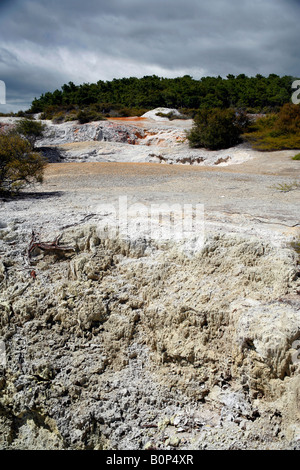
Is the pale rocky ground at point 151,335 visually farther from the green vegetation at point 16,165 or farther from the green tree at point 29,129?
the green tree at point 29,129

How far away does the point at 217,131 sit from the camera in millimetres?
20641

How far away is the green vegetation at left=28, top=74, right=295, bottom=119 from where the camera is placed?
40000 millimetres

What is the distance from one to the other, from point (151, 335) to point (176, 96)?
44.6 meters

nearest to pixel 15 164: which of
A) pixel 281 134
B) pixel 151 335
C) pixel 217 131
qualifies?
pixel 151 335

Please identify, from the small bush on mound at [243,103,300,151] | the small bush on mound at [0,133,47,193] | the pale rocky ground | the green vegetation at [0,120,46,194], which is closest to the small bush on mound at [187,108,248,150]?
the small bush on mound at [243,103,300,151]

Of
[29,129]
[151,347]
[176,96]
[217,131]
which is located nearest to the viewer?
[151,347]

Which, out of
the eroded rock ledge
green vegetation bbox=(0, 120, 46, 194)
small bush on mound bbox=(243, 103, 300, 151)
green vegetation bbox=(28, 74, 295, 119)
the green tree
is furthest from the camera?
green vegetation bbox=(28, 74, 295, 119)

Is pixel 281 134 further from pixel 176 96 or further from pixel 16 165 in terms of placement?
pixel 176 96

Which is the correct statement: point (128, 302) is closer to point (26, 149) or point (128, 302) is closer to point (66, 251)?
point (66, 251)

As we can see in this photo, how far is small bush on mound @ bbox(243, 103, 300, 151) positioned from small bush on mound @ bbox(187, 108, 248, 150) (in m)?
0.96

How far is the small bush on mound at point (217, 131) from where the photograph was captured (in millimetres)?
20609

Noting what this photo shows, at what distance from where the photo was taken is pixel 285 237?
5.19 m

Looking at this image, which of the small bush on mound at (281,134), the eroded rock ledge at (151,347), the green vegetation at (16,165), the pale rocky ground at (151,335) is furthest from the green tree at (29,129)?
the eroded rock ledge at (151,347)

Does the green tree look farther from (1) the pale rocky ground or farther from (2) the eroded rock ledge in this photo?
(2) the eroded rock ledge
